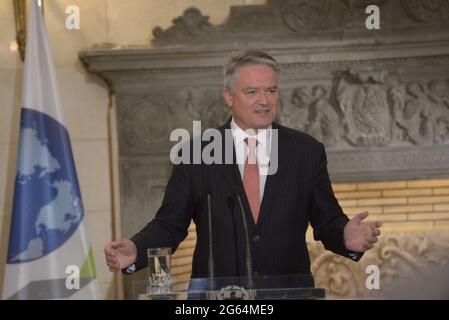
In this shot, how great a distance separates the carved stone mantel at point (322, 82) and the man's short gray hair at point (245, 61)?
6.70 feet

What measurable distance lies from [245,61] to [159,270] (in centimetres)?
83

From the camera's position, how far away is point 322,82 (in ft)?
17.5

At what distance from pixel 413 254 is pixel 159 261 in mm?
2904

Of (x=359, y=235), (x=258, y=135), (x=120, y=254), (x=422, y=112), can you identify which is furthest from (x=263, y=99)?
(x=422, y=112)

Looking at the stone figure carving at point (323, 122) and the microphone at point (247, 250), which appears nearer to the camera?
the microphone at point (247, 250)

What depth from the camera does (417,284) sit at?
530 centimetres

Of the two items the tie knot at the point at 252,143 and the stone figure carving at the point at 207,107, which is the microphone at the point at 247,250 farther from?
the stone figure carving at the point at 207,107

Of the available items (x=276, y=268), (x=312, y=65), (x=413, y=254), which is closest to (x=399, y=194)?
(x=413, y=254)

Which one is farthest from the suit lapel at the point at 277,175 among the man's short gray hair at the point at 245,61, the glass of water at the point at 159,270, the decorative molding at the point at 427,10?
the decorative molding at the point at 427,10

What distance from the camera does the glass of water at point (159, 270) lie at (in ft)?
8.42

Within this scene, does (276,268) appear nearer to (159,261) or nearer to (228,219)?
(228,219)

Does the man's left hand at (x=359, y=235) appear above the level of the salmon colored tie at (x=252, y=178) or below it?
below
